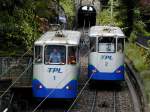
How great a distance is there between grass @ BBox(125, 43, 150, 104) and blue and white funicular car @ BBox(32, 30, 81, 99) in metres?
3.58

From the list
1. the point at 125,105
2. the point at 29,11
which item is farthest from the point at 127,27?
the point at 125,105

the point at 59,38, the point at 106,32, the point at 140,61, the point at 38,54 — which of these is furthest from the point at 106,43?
the point at 140,61

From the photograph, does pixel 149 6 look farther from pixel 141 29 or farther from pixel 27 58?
pixel 27 58

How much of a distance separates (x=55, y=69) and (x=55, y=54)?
0.69 meters

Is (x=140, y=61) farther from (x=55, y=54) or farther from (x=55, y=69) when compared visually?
(x=55, y=69)

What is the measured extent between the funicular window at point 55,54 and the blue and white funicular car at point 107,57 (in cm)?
470

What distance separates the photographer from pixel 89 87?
29.3 meters

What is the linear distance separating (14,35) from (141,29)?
18311 mm

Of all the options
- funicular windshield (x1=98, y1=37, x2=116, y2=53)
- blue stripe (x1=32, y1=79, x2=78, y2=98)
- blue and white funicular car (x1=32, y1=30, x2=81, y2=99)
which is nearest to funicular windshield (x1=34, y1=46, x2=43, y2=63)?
blue and white funicular car (x1=32, y1=30, x2=81, y2=99)

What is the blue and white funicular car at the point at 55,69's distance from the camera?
22891 mm

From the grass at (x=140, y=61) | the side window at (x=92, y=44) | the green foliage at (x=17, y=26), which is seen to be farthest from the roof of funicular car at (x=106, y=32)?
the green foliage at (x=17, y=26)

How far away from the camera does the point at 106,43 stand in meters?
27.8

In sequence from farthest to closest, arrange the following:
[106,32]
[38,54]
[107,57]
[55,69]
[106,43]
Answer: [106,32] → [106,43] → [107,57] → [38,54] → [55,69]

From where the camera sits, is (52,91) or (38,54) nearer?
(52,91)
